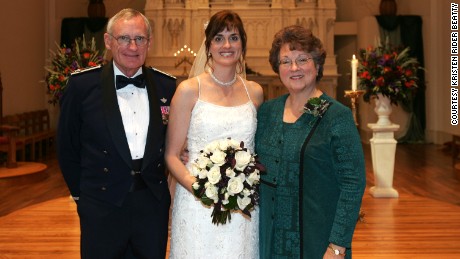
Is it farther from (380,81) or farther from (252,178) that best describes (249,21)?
(252,178)

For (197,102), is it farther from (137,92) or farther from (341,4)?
(341,4)

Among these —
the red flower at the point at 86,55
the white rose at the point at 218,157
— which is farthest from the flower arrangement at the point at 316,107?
the red flower at the point at 86,55

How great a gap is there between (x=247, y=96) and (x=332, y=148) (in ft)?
2.39

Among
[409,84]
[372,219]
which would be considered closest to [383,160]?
[409,84]

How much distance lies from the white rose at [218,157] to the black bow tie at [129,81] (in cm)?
64

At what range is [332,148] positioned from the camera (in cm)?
277

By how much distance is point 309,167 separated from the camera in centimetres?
279

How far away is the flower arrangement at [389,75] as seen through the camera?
7840 mm

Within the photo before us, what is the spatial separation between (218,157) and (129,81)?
70 centimetres

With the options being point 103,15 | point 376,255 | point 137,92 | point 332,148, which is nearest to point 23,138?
point 103,15

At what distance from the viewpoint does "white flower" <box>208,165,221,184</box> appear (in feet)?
8.79

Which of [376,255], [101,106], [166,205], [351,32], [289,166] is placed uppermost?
[351,32]

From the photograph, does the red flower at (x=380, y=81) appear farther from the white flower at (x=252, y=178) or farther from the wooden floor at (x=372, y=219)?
the white flower at (x=252, y=178)

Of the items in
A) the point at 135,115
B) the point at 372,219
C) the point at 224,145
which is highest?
the point at 135,115
